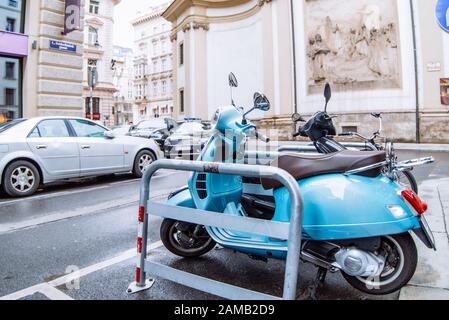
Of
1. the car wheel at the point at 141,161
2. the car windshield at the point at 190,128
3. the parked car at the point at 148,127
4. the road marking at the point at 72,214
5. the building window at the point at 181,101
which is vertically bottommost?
the road marking at the point at 72,214

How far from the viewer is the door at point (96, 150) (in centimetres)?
747

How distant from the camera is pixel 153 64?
229ft

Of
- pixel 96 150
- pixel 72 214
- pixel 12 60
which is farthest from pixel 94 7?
pixel 72 214

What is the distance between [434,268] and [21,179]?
6503 millimetres

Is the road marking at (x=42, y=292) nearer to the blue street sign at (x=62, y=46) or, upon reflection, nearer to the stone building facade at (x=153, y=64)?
the blue street sign at (x=62, y=46)

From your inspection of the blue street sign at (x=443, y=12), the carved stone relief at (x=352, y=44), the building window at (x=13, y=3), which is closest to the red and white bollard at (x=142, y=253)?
the blue street sign at (x=443, y=12)

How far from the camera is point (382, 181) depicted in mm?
2678

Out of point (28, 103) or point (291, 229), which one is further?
point (28, 103)

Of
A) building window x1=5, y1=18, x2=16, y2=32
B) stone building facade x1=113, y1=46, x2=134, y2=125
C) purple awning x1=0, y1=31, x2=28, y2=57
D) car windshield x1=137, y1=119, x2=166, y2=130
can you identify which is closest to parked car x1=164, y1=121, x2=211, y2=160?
car windshield x1=137, y1=119, x2=166, y2=130

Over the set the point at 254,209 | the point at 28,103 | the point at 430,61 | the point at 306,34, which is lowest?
the point at 254,209
